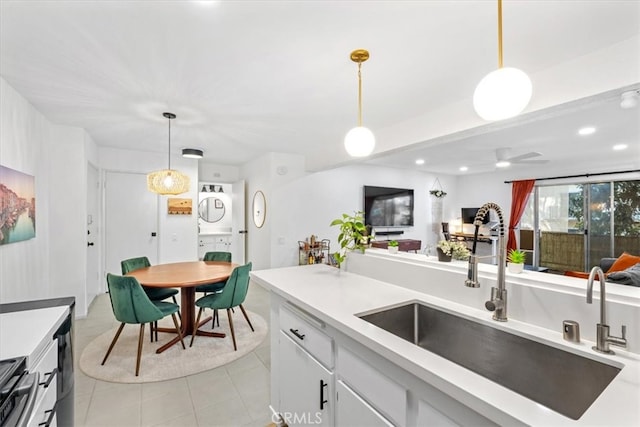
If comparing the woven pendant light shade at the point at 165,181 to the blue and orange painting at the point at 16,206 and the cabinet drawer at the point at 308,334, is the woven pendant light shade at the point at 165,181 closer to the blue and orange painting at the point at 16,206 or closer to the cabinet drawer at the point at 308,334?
the blue and orange painting at the point at 16,206

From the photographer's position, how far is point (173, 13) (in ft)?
4.99

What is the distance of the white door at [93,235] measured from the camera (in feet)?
13.6

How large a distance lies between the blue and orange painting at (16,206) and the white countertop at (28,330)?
56.4 inches

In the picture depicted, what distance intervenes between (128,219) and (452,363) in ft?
17.7

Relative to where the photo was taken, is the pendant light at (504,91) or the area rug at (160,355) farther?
the area rug at (160,355)

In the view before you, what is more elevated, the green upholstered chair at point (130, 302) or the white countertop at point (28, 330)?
the white countertop at point (28, 330)

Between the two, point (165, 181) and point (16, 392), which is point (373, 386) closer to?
point (16, 392)

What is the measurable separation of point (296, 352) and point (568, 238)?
23.6ft

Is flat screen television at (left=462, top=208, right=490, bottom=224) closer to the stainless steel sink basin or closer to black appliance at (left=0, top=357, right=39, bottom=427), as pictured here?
the stainless steel sink basin

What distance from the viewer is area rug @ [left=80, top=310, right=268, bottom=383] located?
2.37m

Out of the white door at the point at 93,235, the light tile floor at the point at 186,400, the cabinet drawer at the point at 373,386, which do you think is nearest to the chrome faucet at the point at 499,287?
the cabinet drawer at the point at 373,386

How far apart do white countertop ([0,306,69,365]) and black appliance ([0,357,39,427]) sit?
0.09 meters

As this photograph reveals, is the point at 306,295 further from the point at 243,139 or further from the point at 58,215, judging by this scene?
the point at 58,215

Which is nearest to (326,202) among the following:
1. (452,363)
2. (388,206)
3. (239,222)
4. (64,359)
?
(388,206)
